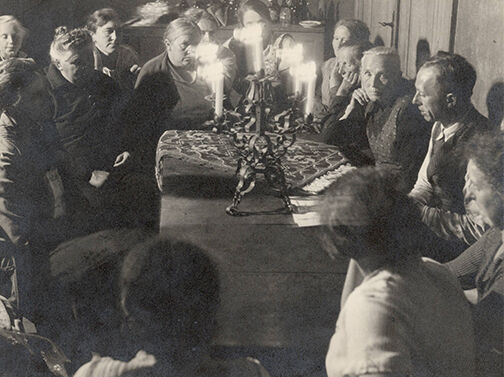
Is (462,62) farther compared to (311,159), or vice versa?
(311,159)

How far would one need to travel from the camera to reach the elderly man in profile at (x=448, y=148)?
209 centimetres

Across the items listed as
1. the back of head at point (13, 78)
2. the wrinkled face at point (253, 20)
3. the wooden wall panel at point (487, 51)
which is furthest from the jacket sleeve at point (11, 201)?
the wooden wall panel at point (487, 51)

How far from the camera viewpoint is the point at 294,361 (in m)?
2.17

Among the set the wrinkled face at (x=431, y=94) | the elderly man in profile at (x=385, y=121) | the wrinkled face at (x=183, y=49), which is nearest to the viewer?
the wrinkled face at (x=431, y=94)

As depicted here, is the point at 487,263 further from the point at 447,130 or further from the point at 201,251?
the point at 201,251

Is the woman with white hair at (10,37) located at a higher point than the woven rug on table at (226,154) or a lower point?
higher

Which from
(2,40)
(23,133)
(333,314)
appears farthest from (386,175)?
(2,40)

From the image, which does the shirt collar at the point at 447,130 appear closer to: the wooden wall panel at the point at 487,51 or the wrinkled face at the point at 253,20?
the wooden wall panel at the point at 487,51

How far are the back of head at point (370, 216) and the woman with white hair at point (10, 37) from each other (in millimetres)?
1361

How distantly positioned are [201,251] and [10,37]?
111 centimetres

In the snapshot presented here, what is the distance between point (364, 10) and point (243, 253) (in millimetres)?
1267

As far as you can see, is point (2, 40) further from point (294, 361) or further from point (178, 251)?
point (294, 361)

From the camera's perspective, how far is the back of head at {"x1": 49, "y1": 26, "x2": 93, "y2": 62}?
8.45ft

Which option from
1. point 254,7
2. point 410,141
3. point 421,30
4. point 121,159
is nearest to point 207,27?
point 254,7
